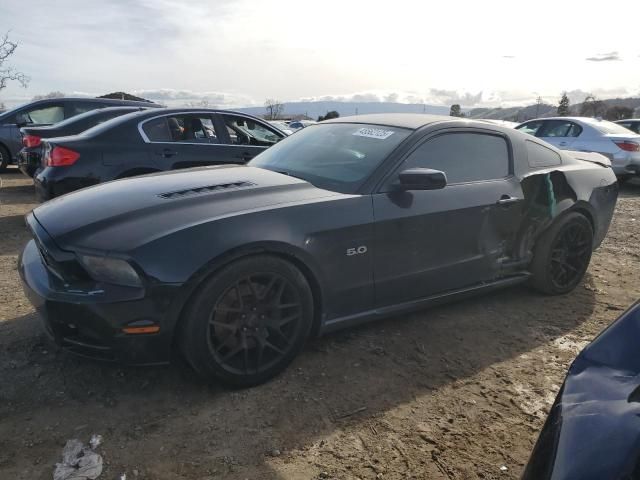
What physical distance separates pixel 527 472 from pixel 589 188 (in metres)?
3.45

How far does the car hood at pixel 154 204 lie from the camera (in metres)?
2.55

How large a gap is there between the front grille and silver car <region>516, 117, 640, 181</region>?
25.3ft

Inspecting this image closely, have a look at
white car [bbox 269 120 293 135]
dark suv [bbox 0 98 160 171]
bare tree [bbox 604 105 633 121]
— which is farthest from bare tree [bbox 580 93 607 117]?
dark suv [bbox 0 98 160 171]

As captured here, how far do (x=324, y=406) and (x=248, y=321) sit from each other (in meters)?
0.59

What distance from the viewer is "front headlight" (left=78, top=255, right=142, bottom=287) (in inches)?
95.1

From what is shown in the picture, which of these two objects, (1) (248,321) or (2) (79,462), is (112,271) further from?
(2) (79,462)

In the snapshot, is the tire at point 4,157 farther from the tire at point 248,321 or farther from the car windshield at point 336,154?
the tire at point 248,321

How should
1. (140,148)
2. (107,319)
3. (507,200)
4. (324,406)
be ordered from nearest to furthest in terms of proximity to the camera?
(107,319), (324,406), (507,200), (140,148)

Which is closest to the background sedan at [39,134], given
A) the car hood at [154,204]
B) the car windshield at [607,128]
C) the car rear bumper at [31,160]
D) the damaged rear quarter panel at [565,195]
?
the car rear bumper at [31,160]

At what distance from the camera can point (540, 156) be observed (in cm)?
407

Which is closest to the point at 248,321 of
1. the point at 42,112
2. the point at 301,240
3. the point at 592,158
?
the point at 301,240

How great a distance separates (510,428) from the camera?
2.55 meters

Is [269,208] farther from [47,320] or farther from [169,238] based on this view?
[47,320]

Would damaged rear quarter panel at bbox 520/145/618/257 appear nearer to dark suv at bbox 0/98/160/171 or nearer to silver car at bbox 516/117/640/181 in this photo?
silver car at bbox 516/117/640/181
